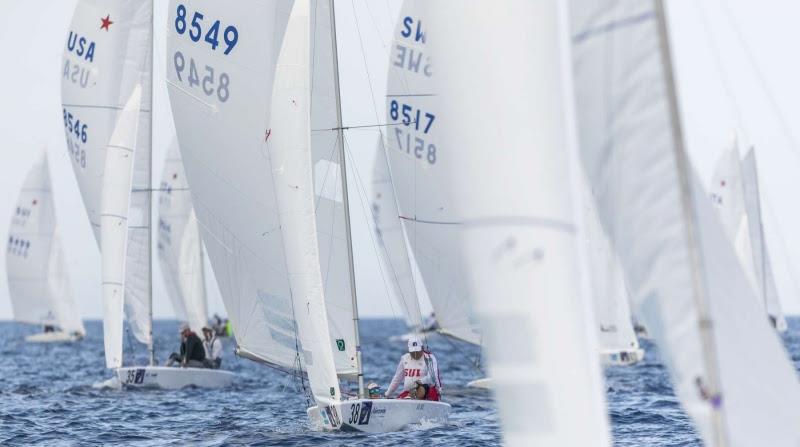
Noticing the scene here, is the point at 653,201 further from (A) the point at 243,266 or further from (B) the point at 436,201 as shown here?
(B) the point at 436,201

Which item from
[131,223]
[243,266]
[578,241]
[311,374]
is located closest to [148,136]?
[131,223]

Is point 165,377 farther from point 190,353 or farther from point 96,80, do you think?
point 96,80

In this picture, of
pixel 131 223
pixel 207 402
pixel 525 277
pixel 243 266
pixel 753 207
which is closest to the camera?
pixel 525 277

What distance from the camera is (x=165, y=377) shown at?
22391mm

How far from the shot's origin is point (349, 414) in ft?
45.8

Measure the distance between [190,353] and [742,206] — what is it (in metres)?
21.5

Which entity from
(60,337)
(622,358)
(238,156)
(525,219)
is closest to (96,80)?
(238,156)

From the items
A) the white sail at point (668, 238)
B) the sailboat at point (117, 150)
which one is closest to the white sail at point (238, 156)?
the sailboat at point (117, 150)

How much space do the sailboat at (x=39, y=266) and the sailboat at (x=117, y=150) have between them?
1966cm

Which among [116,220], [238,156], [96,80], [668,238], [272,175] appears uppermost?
[96,80]

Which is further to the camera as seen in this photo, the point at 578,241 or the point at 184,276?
the point at 184,276

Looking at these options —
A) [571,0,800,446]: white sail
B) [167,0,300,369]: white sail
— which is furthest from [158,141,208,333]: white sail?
[571,0,800,446]: white sail

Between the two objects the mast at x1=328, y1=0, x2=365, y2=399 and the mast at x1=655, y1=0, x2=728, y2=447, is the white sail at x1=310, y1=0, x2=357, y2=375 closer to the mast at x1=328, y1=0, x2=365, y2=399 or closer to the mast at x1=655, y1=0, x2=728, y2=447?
the mast at x1=328, y1=0, x2=365, y2=399

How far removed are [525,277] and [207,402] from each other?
13.7m
